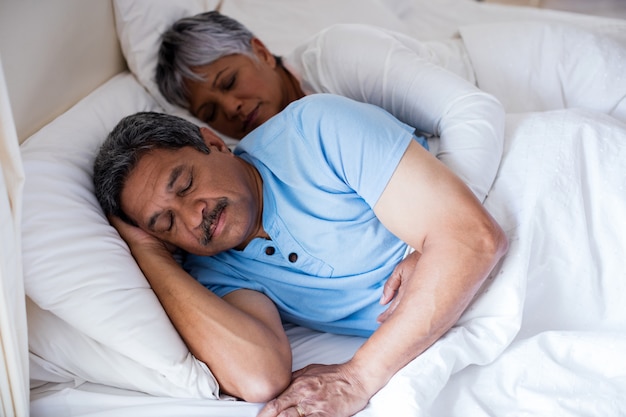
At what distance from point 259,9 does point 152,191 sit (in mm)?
1079

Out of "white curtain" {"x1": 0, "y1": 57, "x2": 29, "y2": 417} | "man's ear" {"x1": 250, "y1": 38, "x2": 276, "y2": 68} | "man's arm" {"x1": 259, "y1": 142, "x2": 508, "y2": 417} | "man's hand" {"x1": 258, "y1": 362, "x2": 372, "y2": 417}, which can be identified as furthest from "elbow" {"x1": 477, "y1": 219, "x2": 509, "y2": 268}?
"man's ear" {"x1": 250, "y1": 38, "x2": 276, "y2": 68}

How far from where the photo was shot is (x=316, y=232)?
129cm

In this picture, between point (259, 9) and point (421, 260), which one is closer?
point (421, 260)

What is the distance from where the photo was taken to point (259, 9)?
2143 millimetres

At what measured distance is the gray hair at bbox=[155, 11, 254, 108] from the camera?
1.69 meters

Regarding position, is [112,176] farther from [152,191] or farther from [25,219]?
[25,219]

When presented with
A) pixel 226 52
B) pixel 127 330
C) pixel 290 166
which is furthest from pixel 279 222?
pixel 226 52

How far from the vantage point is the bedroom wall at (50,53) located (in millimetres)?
1228

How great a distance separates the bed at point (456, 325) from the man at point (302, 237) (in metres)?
0.05

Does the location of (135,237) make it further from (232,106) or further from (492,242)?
(492,242)

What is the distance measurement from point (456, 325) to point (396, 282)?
0.44 feet

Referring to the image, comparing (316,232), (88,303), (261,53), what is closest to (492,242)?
(316,232)

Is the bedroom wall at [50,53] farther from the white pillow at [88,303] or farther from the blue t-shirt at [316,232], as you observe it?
the blue t-shirt at [316,232]

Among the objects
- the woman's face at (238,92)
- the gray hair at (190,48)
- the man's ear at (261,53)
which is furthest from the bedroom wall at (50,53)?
the man's ear at (261,53)
